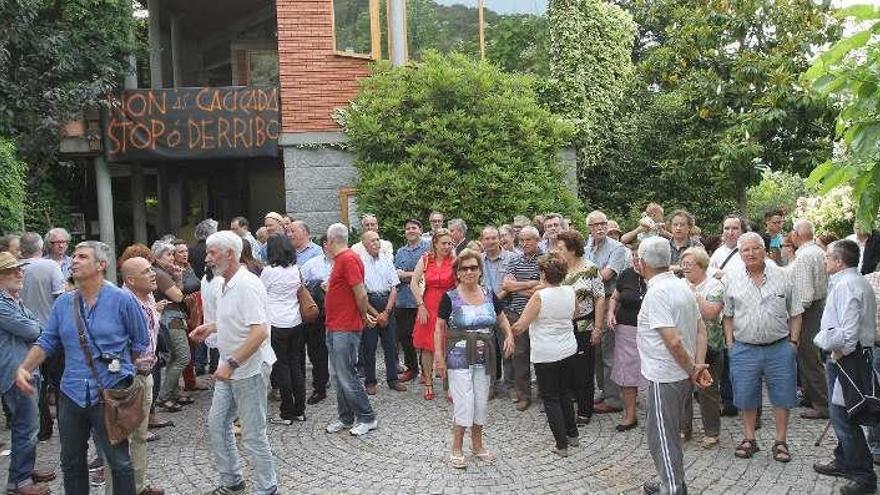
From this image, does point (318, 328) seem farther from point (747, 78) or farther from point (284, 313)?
point (747, 78)

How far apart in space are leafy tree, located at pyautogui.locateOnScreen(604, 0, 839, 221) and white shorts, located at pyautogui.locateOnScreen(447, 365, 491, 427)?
28.3 feet

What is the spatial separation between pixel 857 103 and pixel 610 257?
3911 mm

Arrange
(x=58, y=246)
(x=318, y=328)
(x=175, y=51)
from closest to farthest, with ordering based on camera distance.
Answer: (x=58, y=246) → (x=318, y=328) → (x=175, y=51)

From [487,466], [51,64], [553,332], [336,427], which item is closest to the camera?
[487,466]

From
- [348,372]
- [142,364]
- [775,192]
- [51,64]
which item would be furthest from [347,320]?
[775,192]

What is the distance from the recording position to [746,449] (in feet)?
20.2

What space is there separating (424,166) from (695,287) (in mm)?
6164

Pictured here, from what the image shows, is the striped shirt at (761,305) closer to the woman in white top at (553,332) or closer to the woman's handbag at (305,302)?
the woman in white top at (553,332)

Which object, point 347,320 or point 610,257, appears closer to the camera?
point 347,320

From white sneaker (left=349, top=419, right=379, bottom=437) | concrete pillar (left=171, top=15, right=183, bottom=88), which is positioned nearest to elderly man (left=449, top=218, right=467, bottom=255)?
white sneaker (left=349, top=419, right=379, bottom=437)

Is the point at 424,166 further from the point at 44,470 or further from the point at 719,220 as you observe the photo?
the point at 719,220

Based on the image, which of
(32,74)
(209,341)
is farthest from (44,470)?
(32,74)

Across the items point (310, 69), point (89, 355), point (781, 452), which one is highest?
point (310, 69)

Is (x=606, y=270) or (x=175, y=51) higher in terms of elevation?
(x=175, y=51)
